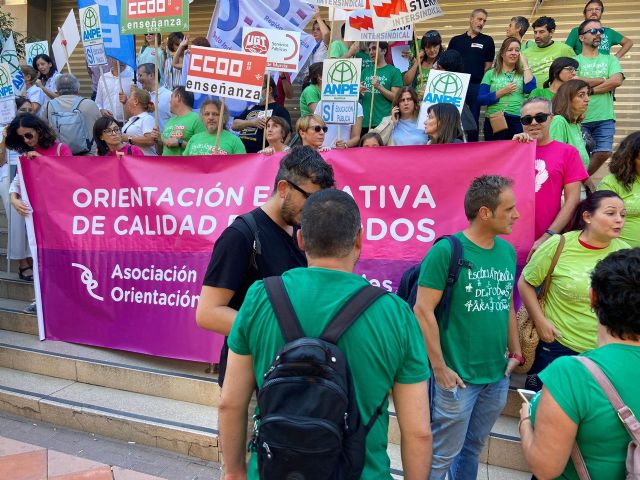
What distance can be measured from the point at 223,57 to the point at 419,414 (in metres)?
4.18

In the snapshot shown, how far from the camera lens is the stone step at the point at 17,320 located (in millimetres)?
5445

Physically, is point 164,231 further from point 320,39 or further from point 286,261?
point 320,39

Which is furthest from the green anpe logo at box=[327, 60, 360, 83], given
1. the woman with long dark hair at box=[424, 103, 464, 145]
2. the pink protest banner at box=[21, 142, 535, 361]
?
the pink protest banner at box=[21, 142, 535, 361]

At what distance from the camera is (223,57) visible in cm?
504

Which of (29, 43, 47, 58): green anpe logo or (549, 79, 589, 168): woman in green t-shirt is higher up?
(29, 43, 47, 58): green anpe logo

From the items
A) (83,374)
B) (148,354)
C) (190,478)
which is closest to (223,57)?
(148,354)

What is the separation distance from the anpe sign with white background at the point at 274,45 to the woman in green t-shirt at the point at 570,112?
258cm

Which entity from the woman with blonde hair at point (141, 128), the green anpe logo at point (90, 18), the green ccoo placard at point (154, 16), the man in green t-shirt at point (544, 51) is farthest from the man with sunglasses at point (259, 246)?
the green anpe logo at point (90, 18)

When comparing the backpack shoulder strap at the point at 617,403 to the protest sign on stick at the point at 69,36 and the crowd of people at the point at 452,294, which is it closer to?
the crowd of people at the point at 452,294

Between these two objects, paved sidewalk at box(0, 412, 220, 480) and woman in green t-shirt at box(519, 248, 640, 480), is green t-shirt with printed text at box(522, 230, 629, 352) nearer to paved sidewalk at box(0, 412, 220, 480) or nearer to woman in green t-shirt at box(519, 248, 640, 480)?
woman in green t-shirt at box(519, 248, 640, 480)

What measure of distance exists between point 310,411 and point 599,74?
625 centimetres

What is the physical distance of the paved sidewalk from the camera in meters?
3.69

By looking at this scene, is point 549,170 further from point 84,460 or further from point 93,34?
point 93,34

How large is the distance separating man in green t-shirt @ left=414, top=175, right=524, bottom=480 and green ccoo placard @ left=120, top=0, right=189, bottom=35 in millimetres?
3869
